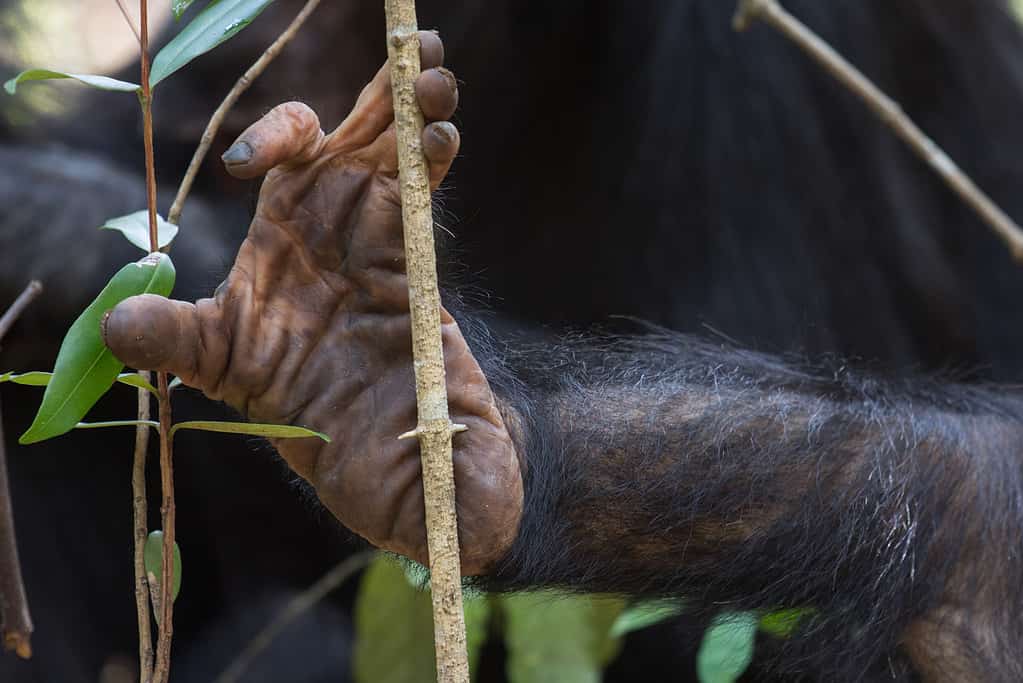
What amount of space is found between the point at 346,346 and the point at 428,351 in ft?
0.56

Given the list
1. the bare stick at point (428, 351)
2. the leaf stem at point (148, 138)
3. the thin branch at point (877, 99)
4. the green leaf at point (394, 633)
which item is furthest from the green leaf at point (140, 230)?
the green leaf at point (394, 633)

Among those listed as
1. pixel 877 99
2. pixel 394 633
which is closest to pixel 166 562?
pixel 877 99

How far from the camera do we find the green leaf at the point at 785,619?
1185 mm

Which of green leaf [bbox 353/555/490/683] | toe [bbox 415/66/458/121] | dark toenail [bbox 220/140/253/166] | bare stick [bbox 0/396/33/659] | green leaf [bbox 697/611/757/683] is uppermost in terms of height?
toe [bbox 415/66/458/121]

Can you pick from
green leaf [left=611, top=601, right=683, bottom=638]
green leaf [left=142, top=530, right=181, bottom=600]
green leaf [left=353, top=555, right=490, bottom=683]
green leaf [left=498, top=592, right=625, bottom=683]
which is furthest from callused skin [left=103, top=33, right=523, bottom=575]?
green leaf [left=353, top=555, right=490, bottom=683]

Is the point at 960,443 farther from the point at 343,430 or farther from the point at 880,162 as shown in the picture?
the point at 880,162

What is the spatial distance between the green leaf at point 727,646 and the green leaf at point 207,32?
26.5 inches

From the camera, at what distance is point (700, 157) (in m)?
2.27

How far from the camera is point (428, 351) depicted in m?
0.81

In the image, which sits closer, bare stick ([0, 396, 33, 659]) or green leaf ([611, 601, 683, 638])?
bare stick ([0, 396, 33, 659])

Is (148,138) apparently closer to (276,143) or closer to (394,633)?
(276,143)

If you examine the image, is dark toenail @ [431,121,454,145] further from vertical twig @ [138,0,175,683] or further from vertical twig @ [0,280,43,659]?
vertical twig @ [0,280,43,659]

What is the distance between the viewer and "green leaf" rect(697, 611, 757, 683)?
118 centimetres

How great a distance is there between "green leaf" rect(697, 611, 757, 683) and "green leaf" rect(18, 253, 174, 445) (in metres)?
0.61
